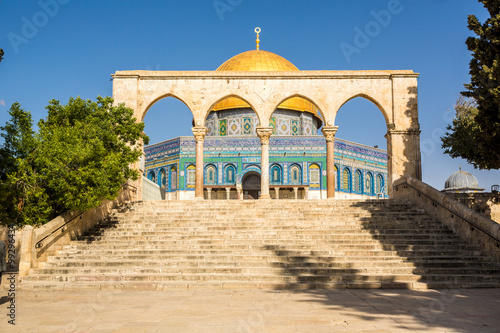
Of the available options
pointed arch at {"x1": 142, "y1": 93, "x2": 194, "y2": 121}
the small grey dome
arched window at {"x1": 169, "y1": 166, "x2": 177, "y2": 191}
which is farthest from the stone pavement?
the small grey dome

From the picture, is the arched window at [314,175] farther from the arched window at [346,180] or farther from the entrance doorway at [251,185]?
the entrance doorway at [251,185]

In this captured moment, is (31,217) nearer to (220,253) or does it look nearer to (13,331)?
(220,253)

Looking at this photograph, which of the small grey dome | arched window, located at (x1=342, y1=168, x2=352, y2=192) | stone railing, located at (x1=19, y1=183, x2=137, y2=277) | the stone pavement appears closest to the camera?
the stone pavement

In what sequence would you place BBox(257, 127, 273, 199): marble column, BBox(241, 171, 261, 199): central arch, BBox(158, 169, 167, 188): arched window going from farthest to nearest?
1. BBox(158, 169, 167, 188): arched window
2. BBox(241, 171, 261, 199): central arch
3. BBox(257, 127, 273, 199): marble column

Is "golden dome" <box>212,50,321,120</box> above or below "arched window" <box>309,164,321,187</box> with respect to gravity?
above

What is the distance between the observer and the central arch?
32.6 m

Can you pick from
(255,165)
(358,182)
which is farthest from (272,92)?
(358,182)

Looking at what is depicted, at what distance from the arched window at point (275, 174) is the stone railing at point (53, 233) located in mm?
18815

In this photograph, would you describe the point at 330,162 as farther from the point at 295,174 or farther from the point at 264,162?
the point at 295,174

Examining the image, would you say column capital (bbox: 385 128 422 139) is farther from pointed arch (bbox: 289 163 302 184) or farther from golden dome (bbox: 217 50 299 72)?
golden dome (bbox: 217 50 299 72)

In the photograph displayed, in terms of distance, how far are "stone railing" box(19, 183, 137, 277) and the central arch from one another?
18.5 metres

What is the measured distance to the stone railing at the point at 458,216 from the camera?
1038 centimetres

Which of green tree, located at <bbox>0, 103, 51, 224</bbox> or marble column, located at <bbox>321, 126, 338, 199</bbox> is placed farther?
marble column, located at <bbox>321, 126, 338, 199</bbox>

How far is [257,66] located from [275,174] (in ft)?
25.5
